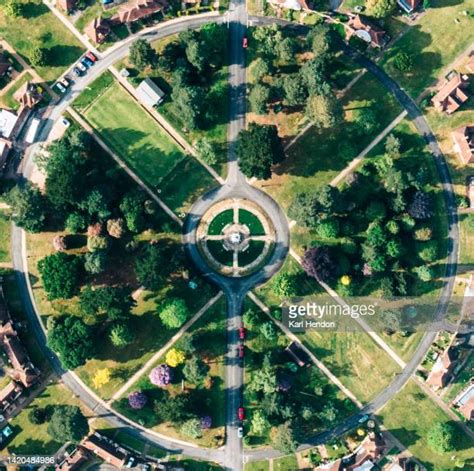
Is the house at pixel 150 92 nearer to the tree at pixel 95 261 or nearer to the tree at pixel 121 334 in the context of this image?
the tree at pixel 95 261

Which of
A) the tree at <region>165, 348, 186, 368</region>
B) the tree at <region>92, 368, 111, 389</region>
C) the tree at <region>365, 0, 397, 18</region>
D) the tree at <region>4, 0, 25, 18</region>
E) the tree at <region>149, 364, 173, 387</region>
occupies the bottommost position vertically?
the tree at <region>149, 364, 173, 387</region>

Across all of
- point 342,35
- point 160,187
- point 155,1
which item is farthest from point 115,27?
point 342,35

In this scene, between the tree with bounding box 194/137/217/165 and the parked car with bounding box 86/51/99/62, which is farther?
the parked car with bounding box 86/51/99/62

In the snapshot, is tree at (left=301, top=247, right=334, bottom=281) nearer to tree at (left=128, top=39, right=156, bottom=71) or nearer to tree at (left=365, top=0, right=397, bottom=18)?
tree at (left=365, top=0, right=397, bottom=18)

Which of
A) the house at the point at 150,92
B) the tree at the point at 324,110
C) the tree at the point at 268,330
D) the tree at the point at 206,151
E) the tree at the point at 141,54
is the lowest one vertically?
the tree at the point at 268,330

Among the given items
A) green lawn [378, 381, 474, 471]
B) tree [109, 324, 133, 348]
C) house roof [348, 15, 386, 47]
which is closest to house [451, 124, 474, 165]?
house roof [348, 15, 386, 47]

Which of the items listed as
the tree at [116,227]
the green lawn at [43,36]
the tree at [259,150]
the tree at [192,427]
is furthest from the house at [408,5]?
the tree at [192,427]

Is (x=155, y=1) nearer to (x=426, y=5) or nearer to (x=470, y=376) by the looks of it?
(x=426, y=5)
